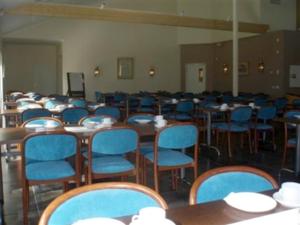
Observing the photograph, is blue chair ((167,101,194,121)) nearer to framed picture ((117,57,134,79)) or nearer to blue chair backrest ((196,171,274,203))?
blue chair backrest ((196,171,274,203))

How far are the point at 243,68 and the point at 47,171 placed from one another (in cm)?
1080

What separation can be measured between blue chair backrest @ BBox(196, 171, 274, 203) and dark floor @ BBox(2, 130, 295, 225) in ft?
5.91

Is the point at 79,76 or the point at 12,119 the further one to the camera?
the point at 79,76

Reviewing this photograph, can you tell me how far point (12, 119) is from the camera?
24.5ft

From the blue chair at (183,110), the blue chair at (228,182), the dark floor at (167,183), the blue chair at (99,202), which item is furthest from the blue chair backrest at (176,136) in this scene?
the blue chair at (183,110)

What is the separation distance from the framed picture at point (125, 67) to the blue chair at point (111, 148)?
11.4 meters

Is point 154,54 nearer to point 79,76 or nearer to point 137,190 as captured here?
point 79,76

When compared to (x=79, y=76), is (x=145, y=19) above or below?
above

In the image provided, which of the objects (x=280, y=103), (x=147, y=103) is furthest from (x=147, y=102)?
(x=280, y=103)

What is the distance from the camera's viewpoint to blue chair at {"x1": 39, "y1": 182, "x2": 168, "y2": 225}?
1.38m

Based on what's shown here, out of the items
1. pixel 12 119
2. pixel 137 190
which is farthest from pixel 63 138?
pixel 12 119

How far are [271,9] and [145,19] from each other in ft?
14.6

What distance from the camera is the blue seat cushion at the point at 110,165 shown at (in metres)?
3.20

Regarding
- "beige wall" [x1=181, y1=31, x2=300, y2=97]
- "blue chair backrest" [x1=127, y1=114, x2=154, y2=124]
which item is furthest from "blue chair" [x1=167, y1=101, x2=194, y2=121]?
"beige wall" [x1=181, y1=31, x2=300, y2=97]
